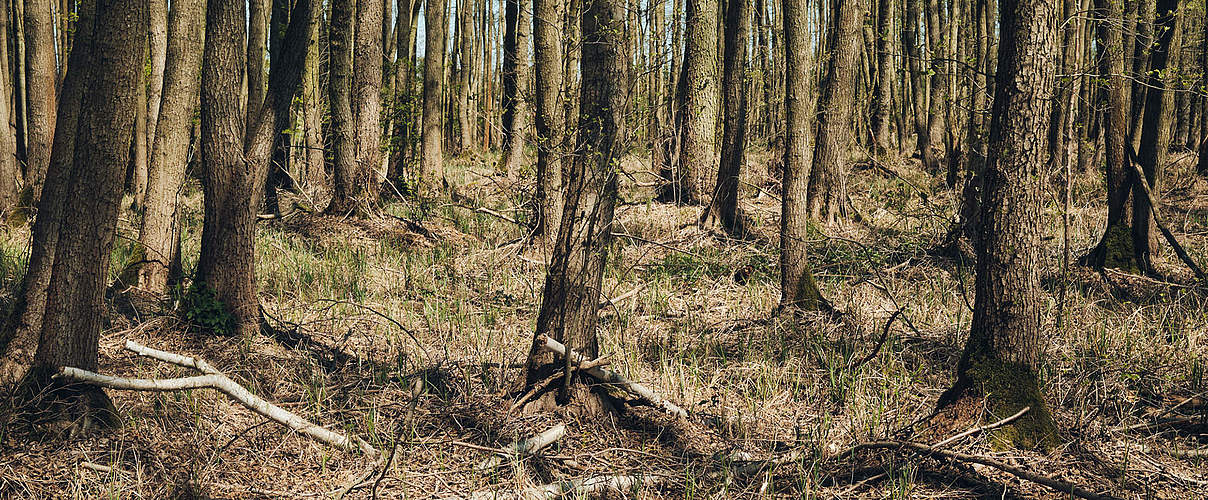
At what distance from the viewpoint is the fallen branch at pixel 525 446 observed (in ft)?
13.7

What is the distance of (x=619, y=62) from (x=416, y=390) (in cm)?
236

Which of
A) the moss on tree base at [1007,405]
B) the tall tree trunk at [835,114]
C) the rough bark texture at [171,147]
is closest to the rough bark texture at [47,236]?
the rough bark texture at [171,147]

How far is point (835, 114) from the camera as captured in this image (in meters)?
8.66

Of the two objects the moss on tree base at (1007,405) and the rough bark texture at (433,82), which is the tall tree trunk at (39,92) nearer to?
the rough bark texture at (433,82)

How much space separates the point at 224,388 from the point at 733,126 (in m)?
7.31

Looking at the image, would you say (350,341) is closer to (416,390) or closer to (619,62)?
(416,390)

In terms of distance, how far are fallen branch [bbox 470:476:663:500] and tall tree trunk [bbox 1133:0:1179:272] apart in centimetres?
607

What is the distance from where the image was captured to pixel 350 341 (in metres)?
6.18

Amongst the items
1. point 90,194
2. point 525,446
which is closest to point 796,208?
point 525,446

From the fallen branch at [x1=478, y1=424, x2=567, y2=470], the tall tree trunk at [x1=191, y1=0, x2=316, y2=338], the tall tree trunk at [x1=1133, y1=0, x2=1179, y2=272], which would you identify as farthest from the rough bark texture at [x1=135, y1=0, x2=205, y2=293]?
the tall tree trunk at [x1=1133, y1=0, x2=1179, y2=272]

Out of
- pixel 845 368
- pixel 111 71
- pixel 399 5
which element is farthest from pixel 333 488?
pixel 399 5

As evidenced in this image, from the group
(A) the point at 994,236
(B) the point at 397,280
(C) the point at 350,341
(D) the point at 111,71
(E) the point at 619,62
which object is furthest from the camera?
(B) the point at 397,280

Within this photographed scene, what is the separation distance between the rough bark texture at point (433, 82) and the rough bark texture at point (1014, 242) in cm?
1055

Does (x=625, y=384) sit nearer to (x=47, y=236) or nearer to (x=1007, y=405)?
(x=1007, y=405)
